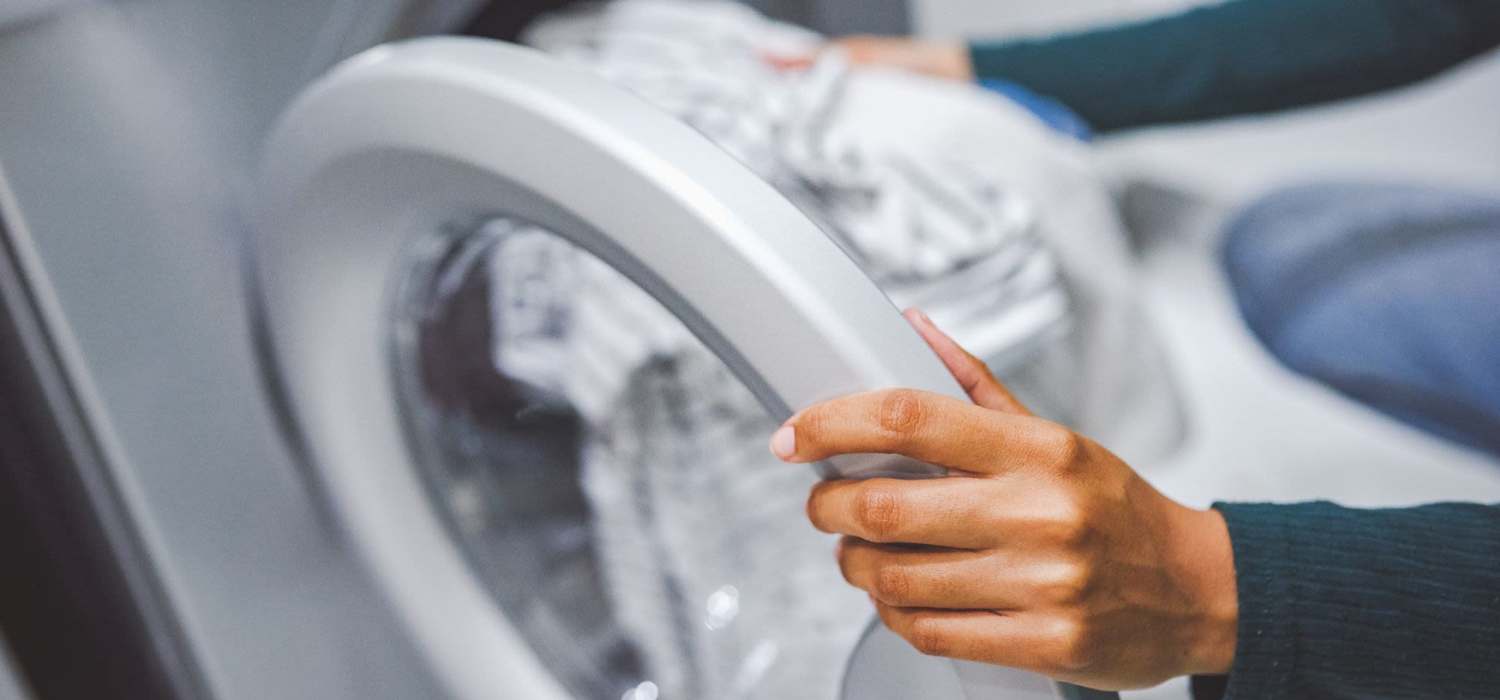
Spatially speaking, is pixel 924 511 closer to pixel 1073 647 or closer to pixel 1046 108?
pixel 1073 647

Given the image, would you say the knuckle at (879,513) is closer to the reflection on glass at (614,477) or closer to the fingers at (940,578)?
the fingers at (940,578)

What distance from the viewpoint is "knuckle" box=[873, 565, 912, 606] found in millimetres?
252

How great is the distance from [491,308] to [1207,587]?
0.39 m

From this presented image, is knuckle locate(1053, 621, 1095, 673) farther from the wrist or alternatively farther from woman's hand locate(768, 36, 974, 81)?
woman's hand locate(768, 36, 974, 81)

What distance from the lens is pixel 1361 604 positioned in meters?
0.29

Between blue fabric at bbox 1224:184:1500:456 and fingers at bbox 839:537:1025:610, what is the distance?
1.64ft

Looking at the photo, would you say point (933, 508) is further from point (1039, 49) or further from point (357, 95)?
point (1039, 49)

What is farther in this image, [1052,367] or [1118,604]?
[1052,367]

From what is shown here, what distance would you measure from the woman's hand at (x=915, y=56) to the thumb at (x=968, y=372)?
1.53 ft

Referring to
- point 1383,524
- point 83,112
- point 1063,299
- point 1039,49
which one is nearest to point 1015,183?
point 1063,299

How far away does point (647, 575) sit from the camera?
1.73 feet

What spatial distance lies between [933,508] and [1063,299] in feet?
1.05

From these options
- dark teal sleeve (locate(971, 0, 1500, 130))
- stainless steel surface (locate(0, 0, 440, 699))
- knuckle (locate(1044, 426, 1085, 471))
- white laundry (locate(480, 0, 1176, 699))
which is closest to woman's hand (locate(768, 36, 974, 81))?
dark teal sleeve (locate(971, 0, 1500, 130))

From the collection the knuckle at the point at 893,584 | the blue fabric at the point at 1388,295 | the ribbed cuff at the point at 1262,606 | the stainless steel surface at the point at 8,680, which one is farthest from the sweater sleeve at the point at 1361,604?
the stainless steel surface at the point at 8,680
